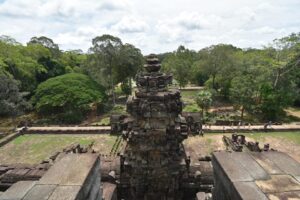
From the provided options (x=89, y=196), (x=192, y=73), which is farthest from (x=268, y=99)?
(x=89, y=196)

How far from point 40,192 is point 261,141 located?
1858cm

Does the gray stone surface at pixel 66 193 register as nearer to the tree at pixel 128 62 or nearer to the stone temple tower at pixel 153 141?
the stone temple tower at pixel 153 141

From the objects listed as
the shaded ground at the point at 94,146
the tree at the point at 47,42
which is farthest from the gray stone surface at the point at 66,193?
the tree at the point at 47,42

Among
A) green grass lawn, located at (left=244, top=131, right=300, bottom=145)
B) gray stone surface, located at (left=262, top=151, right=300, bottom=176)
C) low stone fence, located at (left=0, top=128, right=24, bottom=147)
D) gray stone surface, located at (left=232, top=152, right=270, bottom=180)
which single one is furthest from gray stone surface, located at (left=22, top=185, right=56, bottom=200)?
green grass lawn, located at (left=244, top=131, right=300, bottom=145)

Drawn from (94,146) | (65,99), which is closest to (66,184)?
(94,146)

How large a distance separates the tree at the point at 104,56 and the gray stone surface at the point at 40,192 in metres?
28.0

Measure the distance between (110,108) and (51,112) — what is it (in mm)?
6656

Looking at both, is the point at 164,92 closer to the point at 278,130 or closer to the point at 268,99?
the point at 278,130

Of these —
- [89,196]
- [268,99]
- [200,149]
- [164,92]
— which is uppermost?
[164,92]

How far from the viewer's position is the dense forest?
24875 mm

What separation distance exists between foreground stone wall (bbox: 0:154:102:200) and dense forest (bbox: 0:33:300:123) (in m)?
20.2

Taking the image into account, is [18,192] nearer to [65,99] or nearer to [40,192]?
[40,192]

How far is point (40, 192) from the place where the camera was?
11.1 feet

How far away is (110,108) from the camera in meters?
31.2
